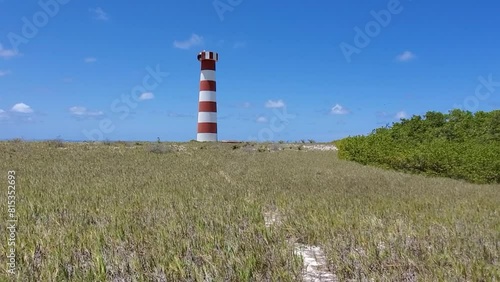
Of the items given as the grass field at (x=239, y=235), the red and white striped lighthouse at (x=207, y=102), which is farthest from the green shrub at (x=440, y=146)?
the red and white striped lighthouse at (x=207, y=102)

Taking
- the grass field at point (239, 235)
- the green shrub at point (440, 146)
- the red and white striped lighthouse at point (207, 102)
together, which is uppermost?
the red and white striped lighthouse at point (207, 102)

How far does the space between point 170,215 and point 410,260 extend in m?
3.48

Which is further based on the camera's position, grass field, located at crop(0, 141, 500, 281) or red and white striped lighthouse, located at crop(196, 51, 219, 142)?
red and white striped lighthouse, located at crop(196, 51, 219, 142)

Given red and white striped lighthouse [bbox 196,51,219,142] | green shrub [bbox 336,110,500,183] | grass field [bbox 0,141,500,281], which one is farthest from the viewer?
red and white striped lighthouse [bbox 196,51,219,142]

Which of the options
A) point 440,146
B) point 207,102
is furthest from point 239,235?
point 207,102

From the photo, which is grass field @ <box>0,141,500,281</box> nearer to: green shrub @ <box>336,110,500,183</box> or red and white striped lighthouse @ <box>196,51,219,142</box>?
green shrub @ <box>336,110,500,183</box>

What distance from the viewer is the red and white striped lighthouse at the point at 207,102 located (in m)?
36.2

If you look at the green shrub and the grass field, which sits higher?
the green shrub

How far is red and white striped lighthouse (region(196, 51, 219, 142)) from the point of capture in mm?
36250

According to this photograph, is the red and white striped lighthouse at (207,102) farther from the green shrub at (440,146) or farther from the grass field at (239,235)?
the grass field at (239,235)

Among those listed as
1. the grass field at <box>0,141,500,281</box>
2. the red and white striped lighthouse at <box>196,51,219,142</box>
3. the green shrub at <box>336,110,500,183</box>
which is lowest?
the grass field at <box>0,141,500,281</box>

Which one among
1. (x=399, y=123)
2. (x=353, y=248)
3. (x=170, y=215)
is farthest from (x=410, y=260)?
(x=399, y=123)

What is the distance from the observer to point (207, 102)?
3650cm

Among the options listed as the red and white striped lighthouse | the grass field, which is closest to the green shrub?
the grass field
